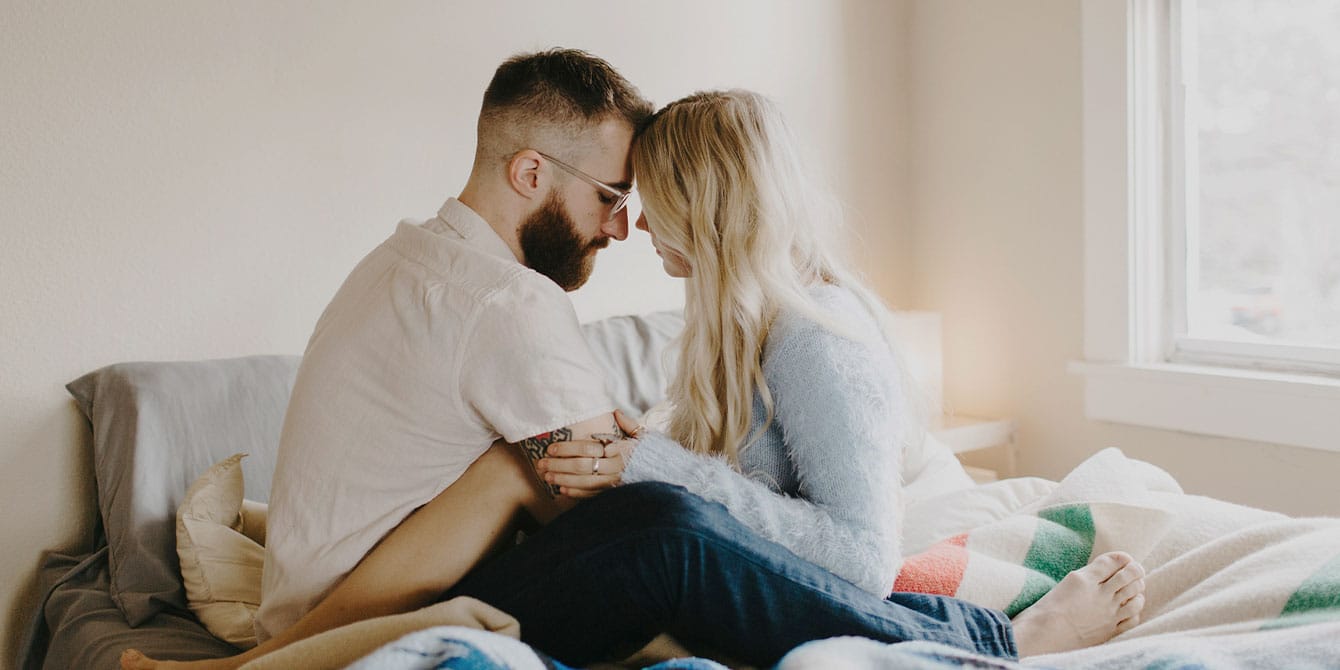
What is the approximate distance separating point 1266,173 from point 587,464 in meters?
1.83

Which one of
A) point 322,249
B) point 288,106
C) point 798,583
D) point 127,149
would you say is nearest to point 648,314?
point 322,249

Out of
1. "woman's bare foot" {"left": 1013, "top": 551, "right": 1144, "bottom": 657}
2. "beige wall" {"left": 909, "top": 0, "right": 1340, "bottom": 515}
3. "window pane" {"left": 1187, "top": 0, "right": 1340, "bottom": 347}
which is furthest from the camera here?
"beige wall" {"left": 909, "top": 0, "right": 1340, "bottom": 515}

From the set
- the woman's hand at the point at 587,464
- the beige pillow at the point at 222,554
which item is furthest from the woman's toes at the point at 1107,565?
the beige pillow at the point at 222,554

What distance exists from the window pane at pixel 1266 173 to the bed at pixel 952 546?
2.39 ft

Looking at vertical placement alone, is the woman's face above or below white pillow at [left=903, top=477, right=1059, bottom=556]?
above

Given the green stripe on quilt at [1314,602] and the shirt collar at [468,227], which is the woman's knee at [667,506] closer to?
the shirt collar at [468,227]

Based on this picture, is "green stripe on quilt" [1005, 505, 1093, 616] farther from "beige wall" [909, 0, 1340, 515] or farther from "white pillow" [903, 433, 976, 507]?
"beige wall" [909, 0, 1340, 515]

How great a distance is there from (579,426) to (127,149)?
120 cm

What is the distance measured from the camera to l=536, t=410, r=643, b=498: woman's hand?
1293 millimetres

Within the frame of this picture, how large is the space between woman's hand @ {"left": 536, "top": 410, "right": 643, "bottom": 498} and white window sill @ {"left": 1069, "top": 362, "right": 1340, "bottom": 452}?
1571 mm

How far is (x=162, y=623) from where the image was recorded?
1.57 metres

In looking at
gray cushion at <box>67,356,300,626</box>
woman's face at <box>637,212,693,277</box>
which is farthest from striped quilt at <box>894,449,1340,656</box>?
gray cushion at <box>67,356,300,626</box>

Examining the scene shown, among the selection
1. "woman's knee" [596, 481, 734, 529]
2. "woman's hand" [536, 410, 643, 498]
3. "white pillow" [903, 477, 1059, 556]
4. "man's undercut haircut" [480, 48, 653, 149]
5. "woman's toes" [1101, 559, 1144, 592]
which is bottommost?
"white pillow" [903, 477, 1059, 556]

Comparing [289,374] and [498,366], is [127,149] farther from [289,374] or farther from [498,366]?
[498,366]
